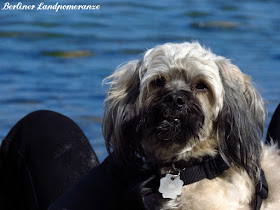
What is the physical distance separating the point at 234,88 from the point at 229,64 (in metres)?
0.15

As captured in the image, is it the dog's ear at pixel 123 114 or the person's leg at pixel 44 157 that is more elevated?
the dog's ear at pixel 123 114

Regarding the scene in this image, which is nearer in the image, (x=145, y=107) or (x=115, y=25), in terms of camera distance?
(x=145, y=107)

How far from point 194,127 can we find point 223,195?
0.37 meters

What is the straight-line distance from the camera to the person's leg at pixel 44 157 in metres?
4.37

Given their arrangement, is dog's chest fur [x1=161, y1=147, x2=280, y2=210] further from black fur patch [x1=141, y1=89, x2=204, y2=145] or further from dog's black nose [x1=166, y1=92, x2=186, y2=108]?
dog's black nose [x1=166, y1=92, x2=186, y2=108]

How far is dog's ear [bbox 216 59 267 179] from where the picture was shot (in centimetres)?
363

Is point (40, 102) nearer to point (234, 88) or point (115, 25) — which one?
point (115, 25)

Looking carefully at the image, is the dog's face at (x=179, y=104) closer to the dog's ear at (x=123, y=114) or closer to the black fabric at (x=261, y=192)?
the dog's ear at (x=123, y=114)

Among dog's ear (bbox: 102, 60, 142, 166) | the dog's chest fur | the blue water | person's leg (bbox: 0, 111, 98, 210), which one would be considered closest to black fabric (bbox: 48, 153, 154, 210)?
dog's ear (bbox: 102, 60, 142, 166)

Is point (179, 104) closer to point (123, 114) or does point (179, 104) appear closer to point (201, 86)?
point (201, 86)

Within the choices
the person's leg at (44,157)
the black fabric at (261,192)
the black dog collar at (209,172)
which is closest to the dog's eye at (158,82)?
the black dog collar at (209,172)

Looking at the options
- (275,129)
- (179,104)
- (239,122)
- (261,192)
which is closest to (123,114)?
(179,104)

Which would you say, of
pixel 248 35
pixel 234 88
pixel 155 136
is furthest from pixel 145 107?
pixel 248 35

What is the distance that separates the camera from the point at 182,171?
3607 millimetres
